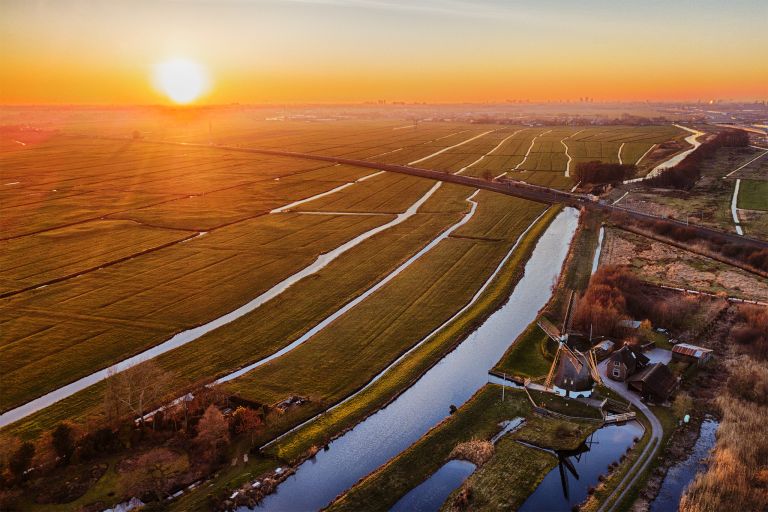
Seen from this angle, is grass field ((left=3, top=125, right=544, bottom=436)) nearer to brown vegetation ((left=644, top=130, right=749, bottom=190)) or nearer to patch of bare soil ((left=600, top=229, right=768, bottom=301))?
patch of bare soil ((left=600, top=229, right=768, bottom=301))

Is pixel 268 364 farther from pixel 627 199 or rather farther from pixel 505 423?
pixel 627 199

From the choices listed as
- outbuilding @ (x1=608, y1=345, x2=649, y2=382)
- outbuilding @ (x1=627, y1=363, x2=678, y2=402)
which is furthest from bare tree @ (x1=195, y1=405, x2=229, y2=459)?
outbuilding @ (x1=627, y1=363, x2=678, y2=402)

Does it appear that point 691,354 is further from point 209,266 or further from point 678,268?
point 209,266

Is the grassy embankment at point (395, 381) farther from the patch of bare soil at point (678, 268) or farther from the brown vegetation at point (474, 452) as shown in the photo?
the patch of bare soil at point (678, 268)

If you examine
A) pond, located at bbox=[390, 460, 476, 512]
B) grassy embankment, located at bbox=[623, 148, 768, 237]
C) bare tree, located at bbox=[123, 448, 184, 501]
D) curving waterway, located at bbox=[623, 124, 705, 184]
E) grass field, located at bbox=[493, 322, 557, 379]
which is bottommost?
pond, located at bbox=[390, 460, 476, 512]

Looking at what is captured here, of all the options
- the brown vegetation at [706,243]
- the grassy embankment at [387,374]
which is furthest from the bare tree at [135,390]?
the brown vegetation at [706,243]
